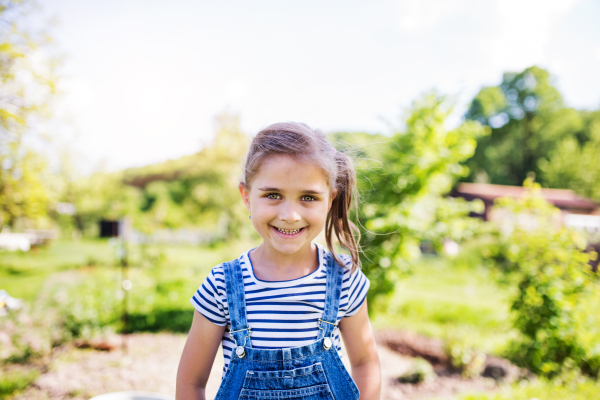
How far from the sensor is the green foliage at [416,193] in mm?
3797

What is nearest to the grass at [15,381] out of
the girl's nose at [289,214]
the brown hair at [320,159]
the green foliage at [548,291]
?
the brown hair at [320,159]

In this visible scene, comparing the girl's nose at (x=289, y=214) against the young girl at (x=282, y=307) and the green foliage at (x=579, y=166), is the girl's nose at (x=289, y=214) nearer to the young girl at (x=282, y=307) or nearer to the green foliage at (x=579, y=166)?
the young girl at (x=282, y=307)

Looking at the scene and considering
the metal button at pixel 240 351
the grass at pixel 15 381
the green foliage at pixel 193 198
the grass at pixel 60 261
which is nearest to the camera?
the metal button at pixel 240 351

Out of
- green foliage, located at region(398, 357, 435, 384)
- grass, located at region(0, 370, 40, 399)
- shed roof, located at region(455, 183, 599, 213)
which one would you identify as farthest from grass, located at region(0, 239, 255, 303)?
shed roof, located at region(455, 183, 599, 213)

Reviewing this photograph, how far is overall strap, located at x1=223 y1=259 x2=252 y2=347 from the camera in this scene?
3.80ft

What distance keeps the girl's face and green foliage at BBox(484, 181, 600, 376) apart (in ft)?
12.0

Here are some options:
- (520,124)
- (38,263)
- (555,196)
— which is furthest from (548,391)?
(520,124)

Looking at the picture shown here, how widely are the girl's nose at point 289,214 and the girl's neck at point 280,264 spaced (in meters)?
0.20

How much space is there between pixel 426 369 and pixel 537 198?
225cm

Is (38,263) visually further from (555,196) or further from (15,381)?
(555,196)

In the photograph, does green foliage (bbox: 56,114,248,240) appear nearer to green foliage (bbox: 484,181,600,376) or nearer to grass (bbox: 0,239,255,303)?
grass (bbox: 0,239,255,303)

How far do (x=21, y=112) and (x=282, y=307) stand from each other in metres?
4.57

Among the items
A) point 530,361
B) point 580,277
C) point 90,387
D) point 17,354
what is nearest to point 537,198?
point 580,277

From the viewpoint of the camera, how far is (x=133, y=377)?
3510mm
